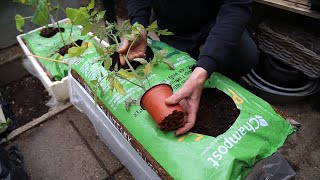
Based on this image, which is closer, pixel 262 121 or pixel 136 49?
pixel 262 121

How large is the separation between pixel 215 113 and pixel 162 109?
269 millimetres

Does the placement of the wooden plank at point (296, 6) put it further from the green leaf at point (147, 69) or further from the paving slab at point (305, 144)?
the green leaf at point (147, 69)

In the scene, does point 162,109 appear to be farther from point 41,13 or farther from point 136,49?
point 41,13

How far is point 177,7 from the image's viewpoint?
4.69 feet

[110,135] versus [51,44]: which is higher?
[51,44]

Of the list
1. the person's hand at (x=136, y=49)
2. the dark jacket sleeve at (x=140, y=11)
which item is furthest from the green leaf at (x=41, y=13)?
the person's hand at (x=136, y=49)

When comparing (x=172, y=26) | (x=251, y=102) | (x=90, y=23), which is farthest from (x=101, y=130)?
(x=251, y=102)

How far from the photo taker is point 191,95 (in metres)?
1.13

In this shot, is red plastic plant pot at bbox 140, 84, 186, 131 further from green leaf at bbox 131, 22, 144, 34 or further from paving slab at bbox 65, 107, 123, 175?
paving slab at bbox 65, 107, 123, 175

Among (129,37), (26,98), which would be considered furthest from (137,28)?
Answer: (26,98)

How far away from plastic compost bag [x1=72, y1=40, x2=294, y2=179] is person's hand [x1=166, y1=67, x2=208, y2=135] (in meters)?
0.04

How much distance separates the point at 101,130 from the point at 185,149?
728 millimetres

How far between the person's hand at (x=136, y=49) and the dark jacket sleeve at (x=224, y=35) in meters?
0.32

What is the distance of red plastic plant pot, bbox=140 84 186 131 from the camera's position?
102 centimetres
